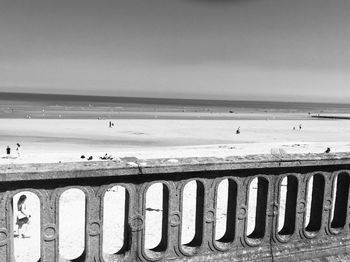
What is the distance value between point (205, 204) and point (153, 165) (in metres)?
0.65

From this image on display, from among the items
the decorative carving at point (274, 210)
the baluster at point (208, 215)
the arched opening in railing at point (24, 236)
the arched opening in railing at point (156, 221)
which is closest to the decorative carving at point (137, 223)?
the arched opening in railing at point (156, 221)

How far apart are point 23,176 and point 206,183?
157 centimetres

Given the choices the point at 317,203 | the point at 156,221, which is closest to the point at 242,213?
the point at 317,203

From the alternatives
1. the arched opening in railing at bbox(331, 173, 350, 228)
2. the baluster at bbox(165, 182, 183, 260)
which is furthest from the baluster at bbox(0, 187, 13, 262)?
the arched opening in railing at bbox(331, 173, 350, 228)

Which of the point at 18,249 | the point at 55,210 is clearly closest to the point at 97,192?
the point at 55,210

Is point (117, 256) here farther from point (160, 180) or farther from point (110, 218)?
point (110, 218)

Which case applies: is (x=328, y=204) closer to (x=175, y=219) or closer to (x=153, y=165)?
(x=175, y=219)

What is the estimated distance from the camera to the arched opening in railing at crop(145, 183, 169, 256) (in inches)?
137

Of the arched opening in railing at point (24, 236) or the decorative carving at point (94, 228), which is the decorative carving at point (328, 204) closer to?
the decorative carving at point (94, 228)

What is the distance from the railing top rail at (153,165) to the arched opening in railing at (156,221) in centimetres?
24

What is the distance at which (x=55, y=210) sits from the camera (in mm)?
3043

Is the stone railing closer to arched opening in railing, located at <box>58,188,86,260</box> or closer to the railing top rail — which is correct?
the railing top rail

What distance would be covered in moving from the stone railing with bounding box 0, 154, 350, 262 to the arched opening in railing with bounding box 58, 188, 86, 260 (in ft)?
6.33

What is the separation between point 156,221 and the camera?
7734 millimetres
